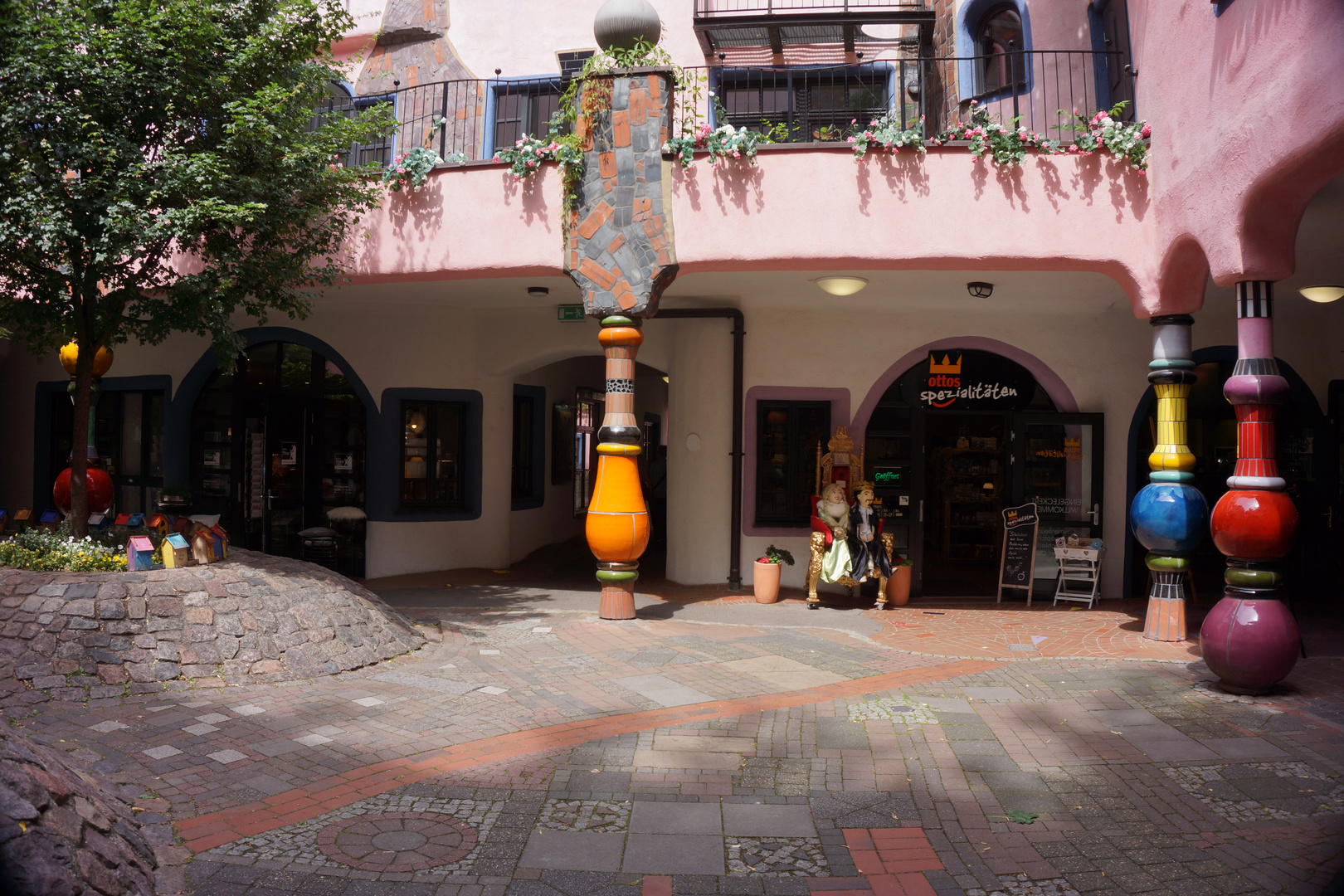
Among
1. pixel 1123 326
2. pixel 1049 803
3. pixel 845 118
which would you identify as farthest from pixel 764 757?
pixel 845 118

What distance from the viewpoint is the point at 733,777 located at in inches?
185

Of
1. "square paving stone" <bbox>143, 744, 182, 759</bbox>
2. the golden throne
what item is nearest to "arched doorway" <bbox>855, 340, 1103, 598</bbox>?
the golden throne

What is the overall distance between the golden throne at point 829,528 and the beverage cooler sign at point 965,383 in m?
0.99

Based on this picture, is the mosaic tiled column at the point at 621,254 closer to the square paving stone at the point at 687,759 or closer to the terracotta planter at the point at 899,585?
the terracotta planter at the point at 899,585

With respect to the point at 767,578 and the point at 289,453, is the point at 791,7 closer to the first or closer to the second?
the point at 767,578

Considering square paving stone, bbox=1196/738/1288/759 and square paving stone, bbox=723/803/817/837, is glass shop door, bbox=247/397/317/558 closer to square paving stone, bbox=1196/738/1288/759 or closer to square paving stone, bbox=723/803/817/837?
square paving stone, bbox=723/803/817/837

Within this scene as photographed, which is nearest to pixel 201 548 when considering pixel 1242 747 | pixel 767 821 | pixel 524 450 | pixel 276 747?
pixel 276 747

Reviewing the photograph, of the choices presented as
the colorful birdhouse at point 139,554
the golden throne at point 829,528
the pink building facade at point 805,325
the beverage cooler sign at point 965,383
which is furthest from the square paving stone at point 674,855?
the beverage cooler sign at point 965,383

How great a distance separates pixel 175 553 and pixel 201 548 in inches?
9.2

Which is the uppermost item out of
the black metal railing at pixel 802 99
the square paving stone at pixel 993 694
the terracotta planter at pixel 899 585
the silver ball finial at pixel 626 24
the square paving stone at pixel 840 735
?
the black metal railing at pixel 802 99

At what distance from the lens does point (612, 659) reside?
7109 mm

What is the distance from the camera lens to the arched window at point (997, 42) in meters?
11.0

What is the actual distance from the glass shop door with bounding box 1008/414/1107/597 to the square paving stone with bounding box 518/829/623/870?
24.4ft

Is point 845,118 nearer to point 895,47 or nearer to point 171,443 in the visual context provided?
point 895,47
